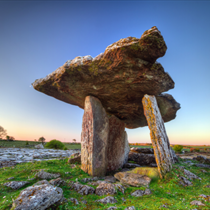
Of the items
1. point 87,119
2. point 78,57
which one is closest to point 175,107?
point 87,119

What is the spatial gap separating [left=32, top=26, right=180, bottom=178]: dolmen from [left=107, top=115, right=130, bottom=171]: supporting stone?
0.10 m

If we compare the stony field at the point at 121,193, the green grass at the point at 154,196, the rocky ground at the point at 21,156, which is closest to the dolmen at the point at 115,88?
the green grass at the point at 154,196

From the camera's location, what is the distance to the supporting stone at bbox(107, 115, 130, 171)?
1025 centimetres

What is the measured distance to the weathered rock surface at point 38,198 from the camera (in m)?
2.86

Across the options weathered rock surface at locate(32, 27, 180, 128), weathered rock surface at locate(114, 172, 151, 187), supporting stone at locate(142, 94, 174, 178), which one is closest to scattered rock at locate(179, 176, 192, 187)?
supporting stone at locate(142, 94, 174, 178)

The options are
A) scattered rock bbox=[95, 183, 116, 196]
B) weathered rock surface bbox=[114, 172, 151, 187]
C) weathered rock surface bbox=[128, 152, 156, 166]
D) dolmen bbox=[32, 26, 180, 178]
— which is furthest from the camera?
weathered rock surface bbox=[128, 152, 156, 166]

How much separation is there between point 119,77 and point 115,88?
1.10m

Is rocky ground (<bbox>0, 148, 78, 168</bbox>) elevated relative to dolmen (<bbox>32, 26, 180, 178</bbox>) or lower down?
lower down

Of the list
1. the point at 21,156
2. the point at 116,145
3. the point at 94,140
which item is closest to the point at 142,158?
the point at 116,145

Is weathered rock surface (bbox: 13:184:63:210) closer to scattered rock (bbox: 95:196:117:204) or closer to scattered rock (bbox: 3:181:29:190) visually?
scattered rock (bbox: 95:196:117:204)

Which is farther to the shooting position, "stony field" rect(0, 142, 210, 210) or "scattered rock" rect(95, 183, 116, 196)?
"scattered rock" rect(95, 183, 116, 196)

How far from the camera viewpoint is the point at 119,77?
694 cm

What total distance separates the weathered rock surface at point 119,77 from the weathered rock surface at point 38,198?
5250 millimetres

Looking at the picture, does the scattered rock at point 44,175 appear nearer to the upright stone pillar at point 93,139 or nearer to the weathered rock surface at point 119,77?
the upright stone pillar at point 93,139
